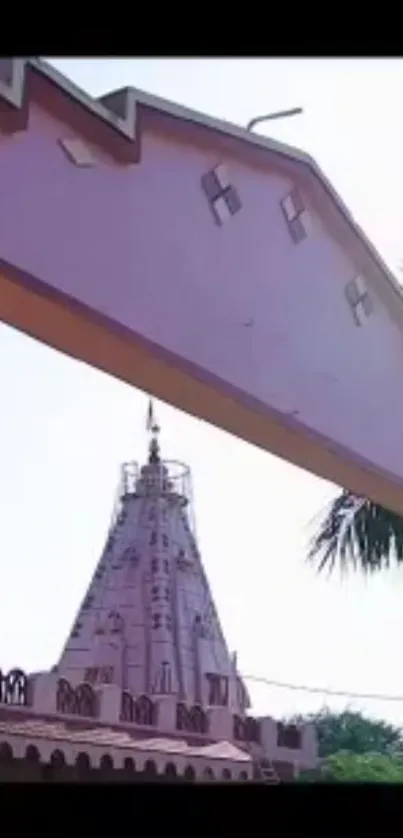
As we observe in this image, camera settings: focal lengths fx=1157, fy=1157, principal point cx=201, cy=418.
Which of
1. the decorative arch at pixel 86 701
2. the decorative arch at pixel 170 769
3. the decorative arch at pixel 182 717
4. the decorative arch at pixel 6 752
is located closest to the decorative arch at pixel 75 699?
the decorative arch at pixel 86 701

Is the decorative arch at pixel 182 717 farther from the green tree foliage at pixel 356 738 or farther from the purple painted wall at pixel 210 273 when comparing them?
the purple painted wall at pixel 210 273

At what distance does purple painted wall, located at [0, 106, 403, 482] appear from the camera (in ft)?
8.77

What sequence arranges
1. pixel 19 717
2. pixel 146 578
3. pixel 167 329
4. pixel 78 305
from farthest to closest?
pixel 146 578
pixel 19 717
pixel 167 329
pixel 78 305

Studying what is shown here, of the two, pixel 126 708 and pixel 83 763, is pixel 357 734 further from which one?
pixel 83 763

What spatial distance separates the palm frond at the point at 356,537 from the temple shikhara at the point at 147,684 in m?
0.99

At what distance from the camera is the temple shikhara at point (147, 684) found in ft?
15.6

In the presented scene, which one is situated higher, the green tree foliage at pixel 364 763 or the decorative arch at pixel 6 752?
the green tree foliage at pixel 364 763

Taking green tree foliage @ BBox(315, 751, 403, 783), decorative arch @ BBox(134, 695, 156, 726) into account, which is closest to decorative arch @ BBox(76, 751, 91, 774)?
decorative arch @ BBox(134, 695, 156, 726)

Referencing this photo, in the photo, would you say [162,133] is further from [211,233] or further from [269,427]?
[269,427]

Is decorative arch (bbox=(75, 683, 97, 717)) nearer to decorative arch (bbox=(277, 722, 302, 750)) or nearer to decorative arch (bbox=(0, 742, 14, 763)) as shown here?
decorative arch (bbox=(0, 742, 14, 763))
